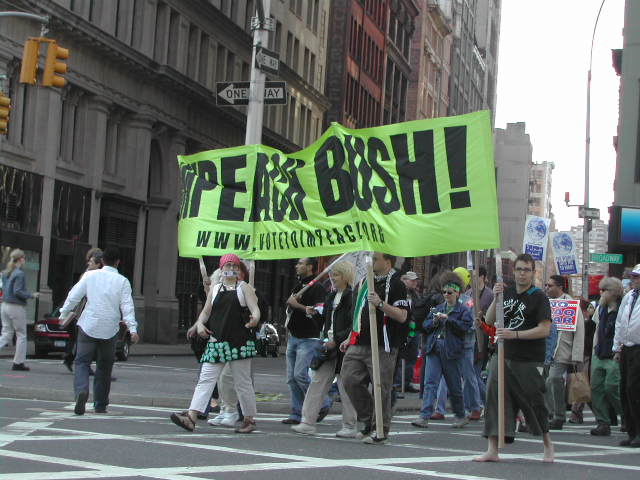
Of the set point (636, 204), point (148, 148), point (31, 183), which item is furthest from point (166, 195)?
point (636, 204)

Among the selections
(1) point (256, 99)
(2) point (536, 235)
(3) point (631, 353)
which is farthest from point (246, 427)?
(2) point (536, 235)

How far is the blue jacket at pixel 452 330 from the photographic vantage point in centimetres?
1603

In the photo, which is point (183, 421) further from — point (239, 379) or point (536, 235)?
point (536, 235)

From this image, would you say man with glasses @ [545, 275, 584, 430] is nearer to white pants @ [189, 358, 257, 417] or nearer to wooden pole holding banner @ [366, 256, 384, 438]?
wooden pole holding banner @ [366, 256, 384, 438]

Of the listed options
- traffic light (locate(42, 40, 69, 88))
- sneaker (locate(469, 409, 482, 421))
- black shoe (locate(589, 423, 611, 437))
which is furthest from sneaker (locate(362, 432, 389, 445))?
traffic light (locate(42, 40, 69, 88))

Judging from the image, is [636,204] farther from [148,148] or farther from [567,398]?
[567,398]

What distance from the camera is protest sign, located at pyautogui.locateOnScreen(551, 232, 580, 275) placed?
98.9ft

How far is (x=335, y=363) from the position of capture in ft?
44.7

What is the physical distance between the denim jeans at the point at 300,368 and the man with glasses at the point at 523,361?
10.0 ft

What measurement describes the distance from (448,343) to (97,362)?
4390mm

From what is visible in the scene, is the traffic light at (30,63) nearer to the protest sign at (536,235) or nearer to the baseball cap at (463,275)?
the baseball cap at (463,275)

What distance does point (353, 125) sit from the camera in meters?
72.6

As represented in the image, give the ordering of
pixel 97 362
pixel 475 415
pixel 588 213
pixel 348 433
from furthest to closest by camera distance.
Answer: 1. pixel 588 213
2. pixel 475 415
3. pixel 97 362
4. pixel 348 433

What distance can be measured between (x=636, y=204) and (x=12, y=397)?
25571 mm
